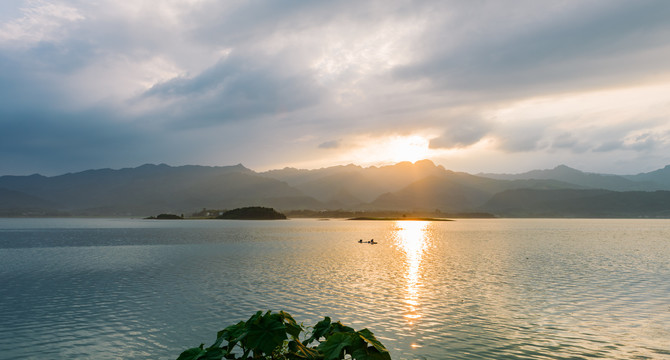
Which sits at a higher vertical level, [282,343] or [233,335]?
[233,335]

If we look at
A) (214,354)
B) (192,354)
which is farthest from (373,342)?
(192,354)

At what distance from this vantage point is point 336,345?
11.1m

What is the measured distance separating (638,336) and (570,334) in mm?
3705

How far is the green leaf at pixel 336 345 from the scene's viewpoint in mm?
10802

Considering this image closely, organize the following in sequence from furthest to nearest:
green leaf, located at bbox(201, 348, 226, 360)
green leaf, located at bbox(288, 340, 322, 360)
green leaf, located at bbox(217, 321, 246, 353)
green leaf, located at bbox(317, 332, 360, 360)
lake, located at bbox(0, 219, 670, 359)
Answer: lake, located at bbox(0, 219, 670, 359) → green leaf, located at bbox(217, 321, 246, 353) → green leaf, located at bbox(288, 340, 322, 360) → green leaf, located at bbox(201, 348, 226, 360) → green leaf, located at bbox(317, 332, 360, 360)

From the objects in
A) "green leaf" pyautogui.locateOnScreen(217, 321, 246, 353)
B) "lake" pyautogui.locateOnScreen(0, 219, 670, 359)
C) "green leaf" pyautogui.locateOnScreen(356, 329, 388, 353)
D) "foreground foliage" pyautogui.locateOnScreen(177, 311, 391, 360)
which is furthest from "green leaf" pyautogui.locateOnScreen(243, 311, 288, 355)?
"lake" pyautogui.locateOnScreen(0, 219, 670, 359)

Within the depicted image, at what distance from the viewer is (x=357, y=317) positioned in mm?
27328

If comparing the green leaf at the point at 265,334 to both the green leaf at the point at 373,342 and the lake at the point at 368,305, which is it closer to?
the green leaf at the point at 373,342

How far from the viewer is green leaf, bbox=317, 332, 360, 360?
35.4 feet

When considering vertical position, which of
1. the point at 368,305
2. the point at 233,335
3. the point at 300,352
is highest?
the point at 233,335

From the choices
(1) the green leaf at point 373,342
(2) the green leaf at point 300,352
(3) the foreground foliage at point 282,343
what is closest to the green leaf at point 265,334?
(3) the foreground foliage at point 282,343

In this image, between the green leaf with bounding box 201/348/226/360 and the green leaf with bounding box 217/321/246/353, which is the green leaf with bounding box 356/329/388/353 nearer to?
the green leaf with bounding box 217/321/246/353

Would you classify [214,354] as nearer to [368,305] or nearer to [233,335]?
[233,335]

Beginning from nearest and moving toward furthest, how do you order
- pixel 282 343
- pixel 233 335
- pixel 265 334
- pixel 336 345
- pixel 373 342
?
1. pixel 373 342
2. pixel 336 345
3. pixel 265 334
4. pixel 282 343
5. pixel 233 335
